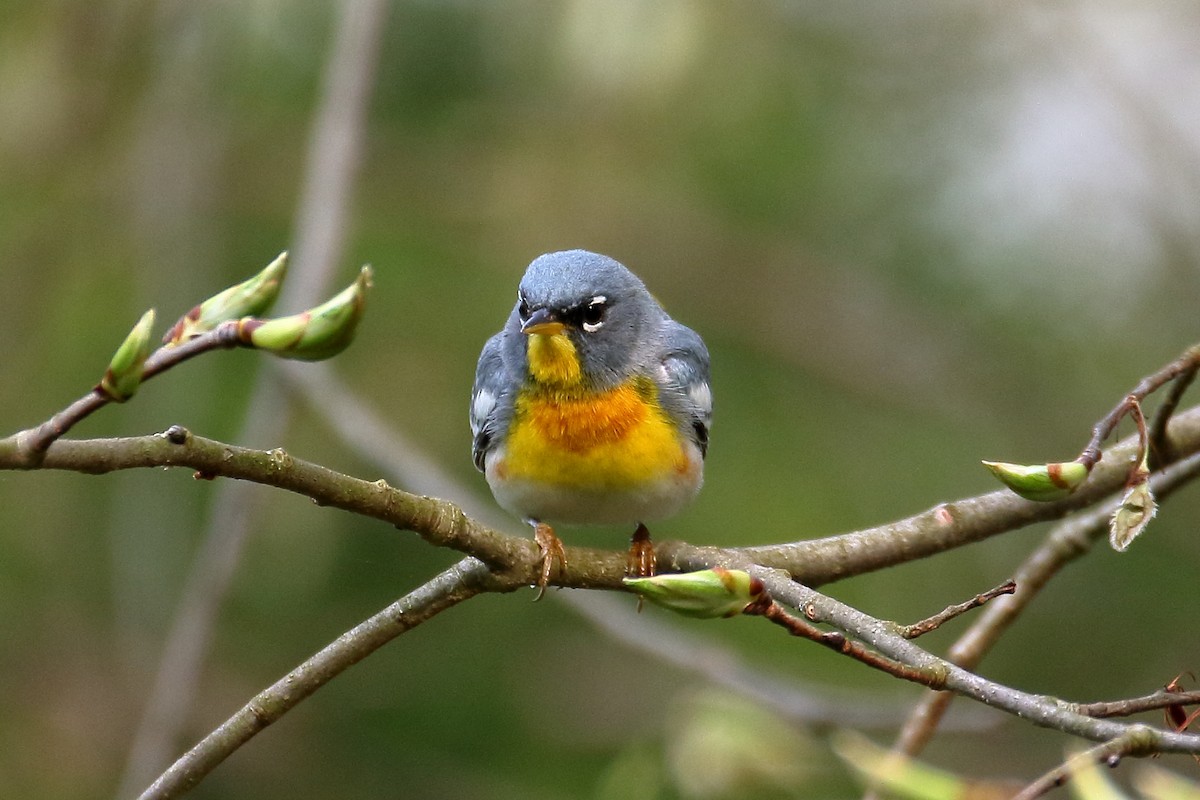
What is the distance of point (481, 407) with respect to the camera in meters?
4.22

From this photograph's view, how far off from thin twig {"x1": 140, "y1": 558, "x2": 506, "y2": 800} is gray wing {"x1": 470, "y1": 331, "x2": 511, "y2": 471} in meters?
1.52

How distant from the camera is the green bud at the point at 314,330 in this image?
172cm

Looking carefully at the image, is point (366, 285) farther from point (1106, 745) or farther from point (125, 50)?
point (125, 50)

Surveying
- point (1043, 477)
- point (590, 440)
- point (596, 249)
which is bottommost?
point (1043, 477)

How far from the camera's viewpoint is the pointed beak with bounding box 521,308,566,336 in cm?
387

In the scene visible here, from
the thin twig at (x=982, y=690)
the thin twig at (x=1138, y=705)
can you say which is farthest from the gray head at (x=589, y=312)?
the thin twig at (x=1138, y=705)

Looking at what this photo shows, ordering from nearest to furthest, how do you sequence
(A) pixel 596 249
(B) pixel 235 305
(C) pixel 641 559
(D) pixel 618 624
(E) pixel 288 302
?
(B) pixel 235 305, (C) pixel 641 559, (D) pixel 618 624, (E) pixel 288 302, (A) pixel 596 249

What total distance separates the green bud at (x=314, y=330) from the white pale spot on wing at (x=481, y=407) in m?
2.37

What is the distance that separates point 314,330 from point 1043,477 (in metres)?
1.11

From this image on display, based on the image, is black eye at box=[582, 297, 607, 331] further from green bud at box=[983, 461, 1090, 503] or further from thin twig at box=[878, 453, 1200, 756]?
green bud at box=[983, 461, 1090, 503]

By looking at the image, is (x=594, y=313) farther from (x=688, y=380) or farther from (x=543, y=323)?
(x=688, y=380)

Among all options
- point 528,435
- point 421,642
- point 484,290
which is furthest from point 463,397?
point 528,435

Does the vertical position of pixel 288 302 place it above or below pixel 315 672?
above

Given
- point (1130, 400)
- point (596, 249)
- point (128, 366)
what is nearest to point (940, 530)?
point (1130, 400)
